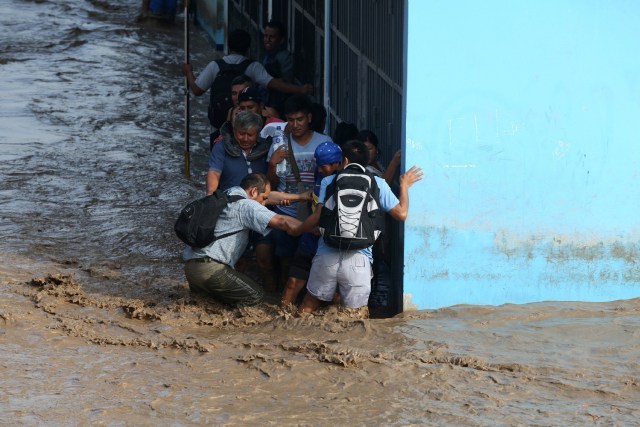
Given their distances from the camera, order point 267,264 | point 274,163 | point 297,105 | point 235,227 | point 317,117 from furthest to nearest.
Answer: point 317,117, point 267,264, point 274,163, point 297,105, point 235,227

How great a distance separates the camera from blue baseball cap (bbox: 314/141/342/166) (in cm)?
739

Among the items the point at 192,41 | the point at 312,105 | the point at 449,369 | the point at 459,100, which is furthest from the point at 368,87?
the point at 192,41

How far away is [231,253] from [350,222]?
113 cm

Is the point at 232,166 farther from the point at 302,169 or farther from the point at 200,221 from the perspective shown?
the point at 200,221

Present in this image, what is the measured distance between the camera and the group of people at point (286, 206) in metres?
7.22

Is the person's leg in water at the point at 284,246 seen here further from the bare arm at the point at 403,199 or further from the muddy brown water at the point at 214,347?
the bare arm at the point at 403,199

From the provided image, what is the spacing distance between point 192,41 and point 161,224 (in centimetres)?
997

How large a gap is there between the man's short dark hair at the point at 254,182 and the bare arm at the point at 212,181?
49 centimetres

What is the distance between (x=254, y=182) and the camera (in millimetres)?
7664

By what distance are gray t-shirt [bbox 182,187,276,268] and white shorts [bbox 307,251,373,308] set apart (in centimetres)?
48

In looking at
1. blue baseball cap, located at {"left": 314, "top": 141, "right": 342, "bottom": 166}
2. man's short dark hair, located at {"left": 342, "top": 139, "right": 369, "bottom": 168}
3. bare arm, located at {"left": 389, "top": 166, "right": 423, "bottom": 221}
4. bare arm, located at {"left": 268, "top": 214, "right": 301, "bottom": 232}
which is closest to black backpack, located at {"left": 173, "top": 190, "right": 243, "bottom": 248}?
bare arm, located at {"left": 268, "top": 214, "right": 301, "bottom": 232}

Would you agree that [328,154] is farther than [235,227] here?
No

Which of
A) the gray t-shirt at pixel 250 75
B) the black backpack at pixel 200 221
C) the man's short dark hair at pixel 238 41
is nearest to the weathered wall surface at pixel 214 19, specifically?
the man's short dark hair at pixel 238 41

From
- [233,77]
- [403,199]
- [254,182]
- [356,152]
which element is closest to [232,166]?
[254,182]
